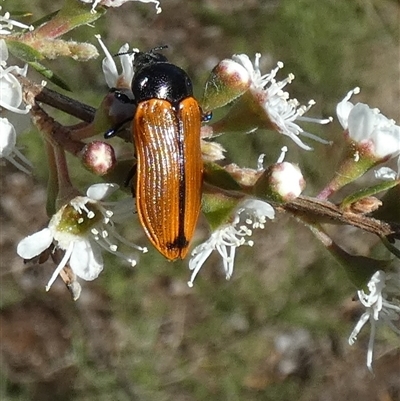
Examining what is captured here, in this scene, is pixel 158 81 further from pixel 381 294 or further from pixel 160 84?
pixel 381 294

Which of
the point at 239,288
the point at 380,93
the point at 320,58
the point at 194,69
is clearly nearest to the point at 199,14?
the point at 194,69

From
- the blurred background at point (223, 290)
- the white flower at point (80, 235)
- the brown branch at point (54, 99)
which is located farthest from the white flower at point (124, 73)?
the blurred background at point (223, 290)

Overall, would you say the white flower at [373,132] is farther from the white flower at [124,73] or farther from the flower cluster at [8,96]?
the flower cluster at [8,96]

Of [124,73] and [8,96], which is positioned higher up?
[8,96]

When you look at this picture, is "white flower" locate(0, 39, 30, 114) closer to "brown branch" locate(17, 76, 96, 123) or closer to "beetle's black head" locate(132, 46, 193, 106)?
"brown branch" locate(17, 76, 96, 123)

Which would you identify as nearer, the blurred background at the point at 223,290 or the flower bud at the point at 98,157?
the flower bud at the point at 98,157

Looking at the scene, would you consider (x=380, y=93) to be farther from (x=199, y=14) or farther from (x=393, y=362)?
(x=393, y=362)

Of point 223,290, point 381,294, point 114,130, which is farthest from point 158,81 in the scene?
point 223,290

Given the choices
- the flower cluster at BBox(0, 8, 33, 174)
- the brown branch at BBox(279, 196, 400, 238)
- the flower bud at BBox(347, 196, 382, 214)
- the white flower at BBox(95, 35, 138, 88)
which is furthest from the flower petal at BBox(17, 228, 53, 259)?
the flower bud at BBox(347, 196, 382, 214)
